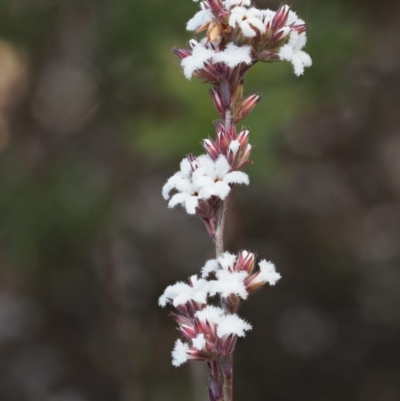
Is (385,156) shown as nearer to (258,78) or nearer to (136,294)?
(136,294)

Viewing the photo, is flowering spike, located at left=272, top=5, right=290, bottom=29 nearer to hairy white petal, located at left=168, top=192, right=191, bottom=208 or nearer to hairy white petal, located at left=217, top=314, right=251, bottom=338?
hairy white petal, located at left=168, top=192, right=191, bottom=208

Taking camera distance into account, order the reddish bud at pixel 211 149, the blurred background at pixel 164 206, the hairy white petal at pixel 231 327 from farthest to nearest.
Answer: the blurred background at pixel 164 206, the reddish bud at pixel 211 149, the hairy white petal at pixel 231 327

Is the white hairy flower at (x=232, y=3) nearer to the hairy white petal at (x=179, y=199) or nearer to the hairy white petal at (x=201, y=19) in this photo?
the hairy white petal at (x=201, y=19)

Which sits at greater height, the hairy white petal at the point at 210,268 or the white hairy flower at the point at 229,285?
the hairy white petal at the point at 210,268

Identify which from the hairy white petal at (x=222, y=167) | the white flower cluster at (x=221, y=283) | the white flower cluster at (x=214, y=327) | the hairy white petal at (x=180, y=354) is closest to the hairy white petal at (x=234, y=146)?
the hairy white petal at (x=222, y=167)

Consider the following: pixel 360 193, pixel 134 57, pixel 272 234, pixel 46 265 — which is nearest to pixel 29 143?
pixel 46 265

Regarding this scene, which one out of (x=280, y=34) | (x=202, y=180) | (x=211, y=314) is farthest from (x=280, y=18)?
(x=211, y=314)

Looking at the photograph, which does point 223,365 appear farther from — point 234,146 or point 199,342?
point 234,146
